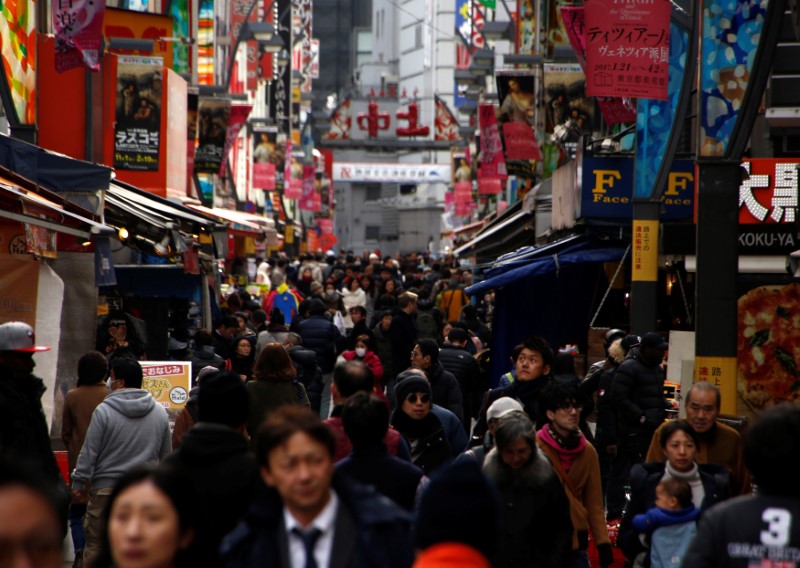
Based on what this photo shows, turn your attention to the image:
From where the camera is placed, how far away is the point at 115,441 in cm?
814

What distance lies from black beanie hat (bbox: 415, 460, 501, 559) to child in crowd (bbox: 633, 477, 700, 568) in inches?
106

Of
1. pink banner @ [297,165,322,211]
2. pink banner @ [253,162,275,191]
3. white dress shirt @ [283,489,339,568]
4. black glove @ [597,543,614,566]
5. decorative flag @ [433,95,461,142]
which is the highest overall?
decorative flag @ [433,95,461,142]

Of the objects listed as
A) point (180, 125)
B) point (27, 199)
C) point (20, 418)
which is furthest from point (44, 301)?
point (180, 125)

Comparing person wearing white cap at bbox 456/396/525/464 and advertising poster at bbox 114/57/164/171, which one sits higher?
advertising poster at bbox 114/57/164/171

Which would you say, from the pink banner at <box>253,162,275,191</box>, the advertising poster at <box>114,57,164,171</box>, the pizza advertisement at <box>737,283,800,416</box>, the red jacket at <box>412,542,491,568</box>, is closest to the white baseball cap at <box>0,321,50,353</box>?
A: the red jacket at <box>412,542,491,568</box>

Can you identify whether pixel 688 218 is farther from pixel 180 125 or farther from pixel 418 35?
pixel 418 35

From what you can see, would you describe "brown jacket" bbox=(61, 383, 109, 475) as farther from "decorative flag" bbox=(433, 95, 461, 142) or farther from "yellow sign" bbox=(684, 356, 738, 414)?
"decorative flag" bbox=(433, 95, 461, 142)

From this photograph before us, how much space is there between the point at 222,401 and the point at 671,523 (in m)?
2.06

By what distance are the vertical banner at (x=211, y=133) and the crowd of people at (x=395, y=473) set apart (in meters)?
14.3

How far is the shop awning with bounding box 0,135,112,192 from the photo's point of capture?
12.2m

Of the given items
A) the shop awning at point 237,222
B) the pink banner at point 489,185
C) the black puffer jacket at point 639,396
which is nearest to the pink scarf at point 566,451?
the black puffer jacket at point 639,396

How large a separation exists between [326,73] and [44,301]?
337 ft

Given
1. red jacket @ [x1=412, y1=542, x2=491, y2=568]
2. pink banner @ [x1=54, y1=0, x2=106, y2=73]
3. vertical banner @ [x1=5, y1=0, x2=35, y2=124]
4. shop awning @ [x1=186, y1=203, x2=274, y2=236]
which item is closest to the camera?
red jacket @ [x1=412, y1=542, x2=491, y2=568]

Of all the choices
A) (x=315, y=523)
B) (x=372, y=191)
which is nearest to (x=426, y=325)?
(x=315, y=523)
